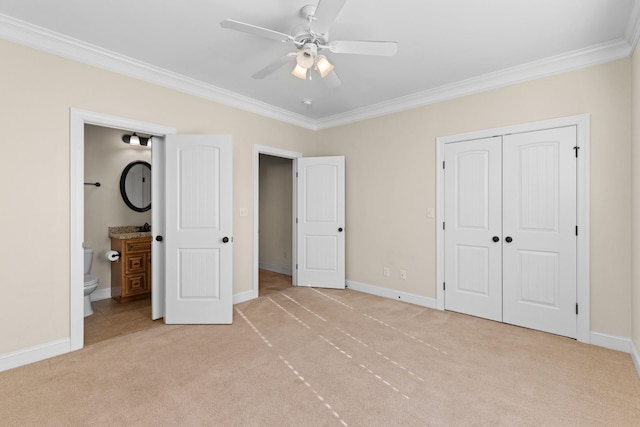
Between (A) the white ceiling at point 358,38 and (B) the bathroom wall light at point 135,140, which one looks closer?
(A) the white ceiling at point 358,38

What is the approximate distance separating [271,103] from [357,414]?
3.67 metres

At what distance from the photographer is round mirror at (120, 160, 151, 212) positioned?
445cm

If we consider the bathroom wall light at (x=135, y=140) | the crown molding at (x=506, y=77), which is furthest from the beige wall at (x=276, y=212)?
the bathroom wall light at (x=135, y=140)

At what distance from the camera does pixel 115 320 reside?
337cm

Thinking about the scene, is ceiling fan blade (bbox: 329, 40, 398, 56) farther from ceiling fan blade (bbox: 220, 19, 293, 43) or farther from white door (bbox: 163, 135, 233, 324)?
white door (bbox: 163, 135, 233, 324)

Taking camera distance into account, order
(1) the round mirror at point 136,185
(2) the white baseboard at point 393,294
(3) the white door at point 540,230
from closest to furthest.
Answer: (3) the white door at point 540,230, (2) the white baseboard at point 393,294, (1) the round mirror at point 136,185

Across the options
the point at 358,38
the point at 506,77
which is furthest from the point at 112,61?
the point at 506,77

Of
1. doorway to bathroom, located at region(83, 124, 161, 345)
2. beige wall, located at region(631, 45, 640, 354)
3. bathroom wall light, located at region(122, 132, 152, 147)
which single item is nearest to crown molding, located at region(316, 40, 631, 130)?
beige wall, located at region(631, 45, 640, 354)

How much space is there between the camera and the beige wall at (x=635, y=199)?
2.36 metres

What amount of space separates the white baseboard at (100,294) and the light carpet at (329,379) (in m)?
1.67

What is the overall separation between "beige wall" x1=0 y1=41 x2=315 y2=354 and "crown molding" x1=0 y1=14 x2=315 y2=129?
6 cm

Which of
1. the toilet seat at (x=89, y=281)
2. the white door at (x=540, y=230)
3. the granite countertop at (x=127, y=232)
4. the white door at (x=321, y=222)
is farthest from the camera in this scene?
the white door at (x=321, y=222)

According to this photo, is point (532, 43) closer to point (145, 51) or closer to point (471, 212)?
point (471, 212)

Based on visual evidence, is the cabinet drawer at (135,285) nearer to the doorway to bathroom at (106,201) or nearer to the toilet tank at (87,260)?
the doorway to bathroom at (106,201)
